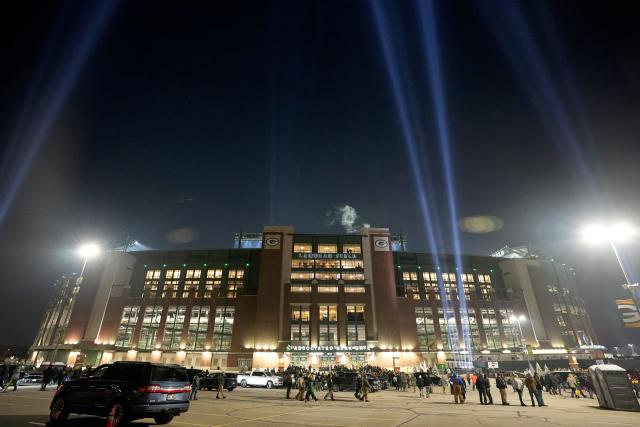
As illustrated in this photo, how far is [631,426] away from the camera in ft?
39.1

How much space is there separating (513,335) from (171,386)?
3101 inches

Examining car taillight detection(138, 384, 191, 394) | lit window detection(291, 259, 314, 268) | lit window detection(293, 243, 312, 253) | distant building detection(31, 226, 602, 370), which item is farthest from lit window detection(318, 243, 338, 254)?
car taillight detection(138, 384, 191, 394)

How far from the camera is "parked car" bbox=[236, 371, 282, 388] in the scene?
36250 mm

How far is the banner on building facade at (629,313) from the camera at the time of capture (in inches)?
586

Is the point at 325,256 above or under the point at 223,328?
above

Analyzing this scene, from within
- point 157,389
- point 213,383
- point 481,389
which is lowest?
point 213,383

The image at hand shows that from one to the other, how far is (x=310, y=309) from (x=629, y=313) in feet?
182

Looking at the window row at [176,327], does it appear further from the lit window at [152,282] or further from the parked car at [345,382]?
the parked car at [345,382]

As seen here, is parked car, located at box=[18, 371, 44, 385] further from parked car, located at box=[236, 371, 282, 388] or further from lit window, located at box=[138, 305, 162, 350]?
lit window, located at box=[138, 305, 162, 350]

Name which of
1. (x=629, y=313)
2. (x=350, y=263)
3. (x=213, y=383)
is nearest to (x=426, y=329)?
(x=350, y=263)

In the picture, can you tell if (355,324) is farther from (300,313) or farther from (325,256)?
(325,256)

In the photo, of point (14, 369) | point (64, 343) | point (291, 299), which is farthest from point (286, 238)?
point (14, 369)

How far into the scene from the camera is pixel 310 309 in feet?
217

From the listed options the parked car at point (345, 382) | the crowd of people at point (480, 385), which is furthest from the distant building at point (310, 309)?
the parked car at point (345, 382)
